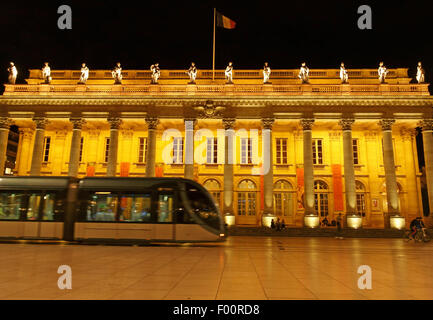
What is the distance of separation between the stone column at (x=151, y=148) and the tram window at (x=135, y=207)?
41.4 feet

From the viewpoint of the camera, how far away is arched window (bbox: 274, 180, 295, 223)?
105 feet

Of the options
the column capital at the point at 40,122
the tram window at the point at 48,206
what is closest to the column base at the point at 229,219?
the tram window at the point at 48,206

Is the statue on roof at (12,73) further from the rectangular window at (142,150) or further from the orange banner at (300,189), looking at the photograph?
the orange banner at (300,189)

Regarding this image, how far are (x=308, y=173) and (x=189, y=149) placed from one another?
11.7 m

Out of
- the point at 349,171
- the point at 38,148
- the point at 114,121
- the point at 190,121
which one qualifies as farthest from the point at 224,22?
the point at 38,148

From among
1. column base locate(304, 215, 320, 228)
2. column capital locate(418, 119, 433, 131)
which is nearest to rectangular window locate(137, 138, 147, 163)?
column base locate(304, 215, 320, 228)

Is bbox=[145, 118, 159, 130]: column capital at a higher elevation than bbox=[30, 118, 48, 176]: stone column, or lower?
higher

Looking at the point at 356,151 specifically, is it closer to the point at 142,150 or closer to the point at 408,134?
the point at 408,134

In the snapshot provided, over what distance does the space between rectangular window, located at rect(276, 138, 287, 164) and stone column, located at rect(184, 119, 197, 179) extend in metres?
10.2

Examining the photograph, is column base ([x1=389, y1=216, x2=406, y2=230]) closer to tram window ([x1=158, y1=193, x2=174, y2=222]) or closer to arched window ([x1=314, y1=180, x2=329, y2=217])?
arched window ([x1=314, y1=180, x2=329, y2=217])

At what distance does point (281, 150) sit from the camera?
33.0 m

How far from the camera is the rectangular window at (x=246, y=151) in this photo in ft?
107

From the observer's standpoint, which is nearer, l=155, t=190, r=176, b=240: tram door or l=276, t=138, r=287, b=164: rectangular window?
l=155, t=190, r=176, b=240: tram door
